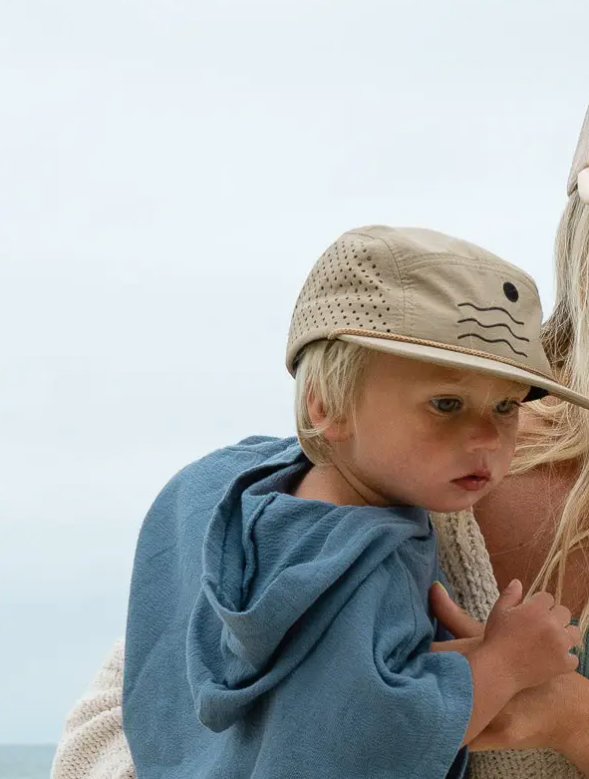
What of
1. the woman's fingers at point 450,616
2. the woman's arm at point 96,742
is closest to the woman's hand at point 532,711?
the woman's fingers at point 450,616

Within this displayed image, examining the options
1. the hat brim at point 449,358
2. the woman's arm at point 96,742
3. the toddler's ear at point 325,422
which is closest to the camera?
the hat brim at point 449,358

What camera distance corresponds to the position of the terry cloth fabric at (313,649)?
3.49ft

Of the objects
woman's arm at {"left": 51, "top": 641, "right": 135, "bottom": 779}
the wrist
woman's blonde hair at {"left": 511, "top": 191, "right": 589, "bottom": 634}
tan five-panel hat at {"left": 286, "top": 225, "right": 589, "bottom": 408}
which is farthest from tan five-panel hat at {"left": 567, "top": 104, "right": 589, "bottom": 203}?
woman's arm at {"left": 51, "top": 641, "right": 135, "bottom": 779}

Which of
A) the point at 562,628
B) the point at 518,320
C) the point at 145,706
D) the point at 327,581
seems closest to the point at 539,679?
the point at 562,628

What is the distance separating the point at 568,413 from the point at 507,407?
14.0 inches

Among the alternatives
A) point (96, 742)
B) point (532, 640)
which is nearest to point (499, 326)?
point (532, 640)

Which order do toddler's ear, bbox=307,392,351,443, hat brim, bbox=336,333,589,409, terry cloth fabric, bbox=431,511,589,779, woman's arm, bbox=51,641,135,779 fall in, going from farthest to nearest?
woman's arm, bbox=51,641,135,779 → terry cloth fabric, bbox=431,511,589,779 → toddler's ear, bbox=307,392,351,443 → hat brim, bbox=336,333,589,409

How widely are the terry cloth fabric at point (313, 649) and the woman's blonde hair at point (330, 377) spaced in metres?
0.09

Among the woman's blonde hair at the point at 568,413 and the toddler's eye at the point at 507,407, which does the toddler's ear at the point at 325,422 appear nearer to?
the toddler's eye at the point at 507,407

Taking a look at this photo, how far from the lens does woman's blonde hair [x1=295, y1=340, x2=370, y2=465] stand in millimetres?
1113

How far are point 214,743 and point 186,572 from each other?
0.20 m

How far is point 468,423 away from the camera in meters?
1.10

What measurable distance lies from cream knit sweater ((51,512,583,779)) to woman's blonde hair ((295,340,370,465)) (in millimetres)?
245

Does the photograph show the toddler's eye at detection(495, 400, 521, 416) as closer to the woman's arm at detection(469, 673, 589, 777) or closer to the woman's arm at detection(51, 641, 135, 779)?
the woman's arm at detection(469, 673, 589, 777)
